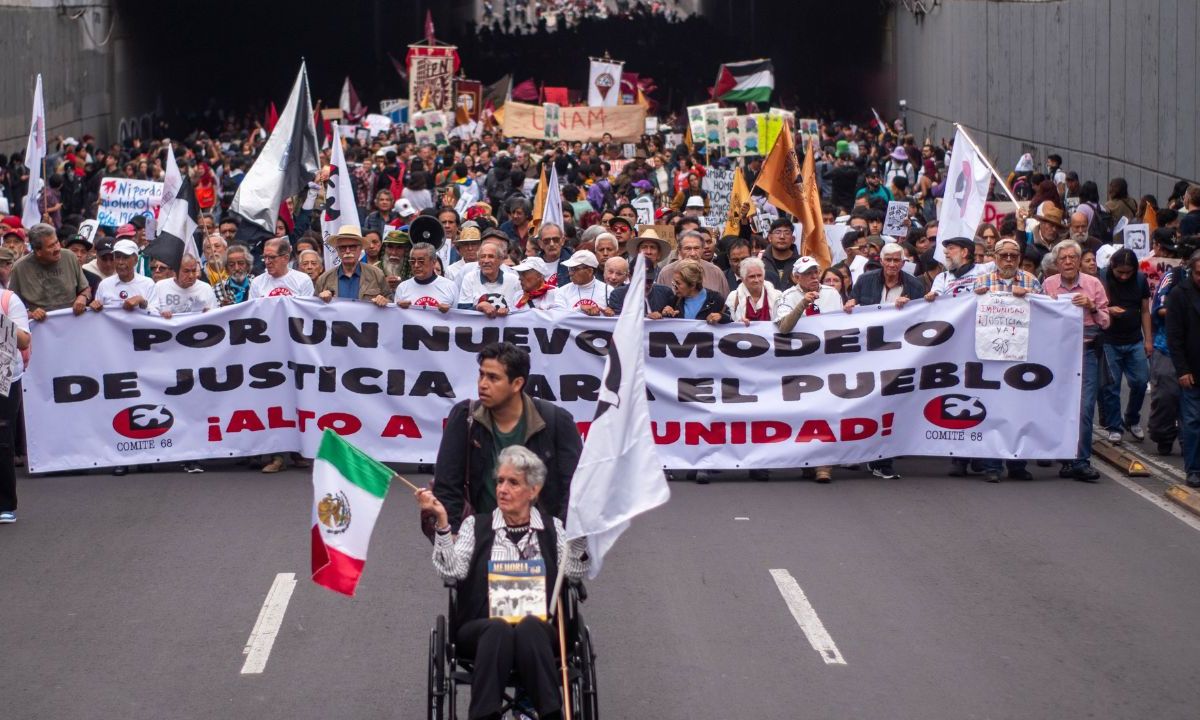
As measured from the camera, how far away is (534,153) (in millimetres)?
32031

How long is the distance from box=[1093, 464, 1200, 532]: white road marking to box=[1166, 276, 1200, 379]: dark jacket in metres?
0.85

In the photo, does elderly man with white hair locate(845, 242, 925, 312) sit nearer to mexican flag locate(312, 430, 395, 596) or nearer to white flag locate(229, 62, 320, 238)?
white flag locate(229, 62, 320, 238)

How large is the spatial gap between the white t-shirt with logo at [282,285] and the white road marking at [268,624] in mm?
3712

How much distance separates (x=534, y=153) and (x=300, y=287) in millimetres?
19139

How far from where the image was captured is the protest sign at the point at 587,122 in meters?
35.1

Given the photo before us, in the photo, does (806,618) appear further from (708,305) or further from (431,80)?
(431,80)

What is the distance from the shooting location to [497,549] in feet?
21.8

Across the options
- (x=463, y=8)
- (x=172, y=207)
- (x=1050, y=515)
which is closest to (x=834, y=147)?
(x=172, y=207)

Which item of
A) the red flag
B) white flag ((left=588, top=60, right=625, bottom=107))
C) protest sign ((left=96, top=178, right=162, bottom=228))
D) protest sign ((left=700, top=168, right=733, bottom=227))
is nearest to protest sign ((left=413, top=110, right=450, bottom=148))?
white flag ((left=588, top=60, right=625, bottom=107))

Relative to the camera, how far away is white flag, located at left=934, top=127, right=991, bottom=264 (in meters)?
15.0

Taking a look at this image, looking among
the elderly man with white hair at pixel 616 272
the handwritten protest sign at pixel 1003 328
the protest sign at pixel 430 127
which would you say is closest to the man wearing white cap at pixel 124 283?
the elderly man with white hair at pixel 616 272

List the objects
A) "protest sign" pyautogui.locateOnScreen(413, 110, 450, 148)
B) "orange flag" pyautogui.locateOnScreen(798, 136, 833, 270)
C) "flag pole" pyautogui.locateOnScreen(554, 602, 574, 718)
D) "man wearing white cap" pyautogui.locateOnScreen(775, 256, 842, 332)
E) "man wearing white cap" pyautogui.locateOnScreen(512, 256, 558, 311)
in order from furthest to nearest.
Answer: "protest sign" pyautogui.locateOnScreen(413, 110, 450, 148) < "orange flag" pyautogui.locateOnScreen(798, 136, 833, 270) < "man wearing white cap" pyautogui.locateOnScreen(512, 256, 558, 311) < "man wearing white cap" pyautogui.locateOnScreen(775, 256, 842, 332) < "flag pole" pyautogui.locateOnScreen(554, 602, 574, 718)

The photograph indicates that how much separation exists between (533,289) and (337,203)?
444cm

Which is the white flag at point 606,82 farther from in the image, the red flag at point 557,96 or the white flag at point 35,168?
the white flag at point 35,168
